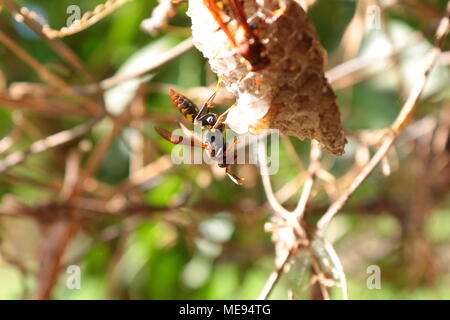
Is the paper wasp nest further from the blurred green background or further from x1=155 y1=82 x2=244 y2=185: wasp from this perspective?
the blurred green background

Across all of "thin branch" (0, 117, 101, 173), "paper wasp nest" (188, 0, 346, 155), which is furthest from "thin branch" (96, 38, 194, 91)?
"paper wasp nest" (188, 0, 346, 155)

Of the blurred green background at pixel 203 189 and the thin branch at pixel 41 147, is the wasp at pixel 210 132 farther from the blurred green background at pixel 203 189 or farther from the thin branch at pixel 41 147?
the blurred green background at pixel 203 189

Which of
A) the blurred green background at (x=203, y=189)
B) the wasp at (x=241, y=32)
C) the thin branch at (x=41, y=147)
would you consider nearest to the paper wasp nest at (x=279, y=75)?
the wasp at (x=241, y=32)

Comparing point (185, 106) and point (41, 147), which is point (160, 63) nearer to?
point (185, 106)

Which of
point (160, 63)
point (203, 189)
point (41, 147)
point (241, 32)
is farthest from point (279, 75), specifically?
point (203, 189)

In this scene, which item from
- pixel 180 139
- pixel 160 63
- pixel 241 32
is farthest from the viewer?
pixel 160 63

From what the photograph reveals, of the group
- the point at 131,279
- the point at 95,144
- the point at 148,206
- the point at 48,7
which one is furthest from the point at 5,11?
the point at 131,279

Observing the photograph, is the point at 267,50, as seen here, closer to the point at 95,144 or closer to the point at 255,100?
the point at 255,100
